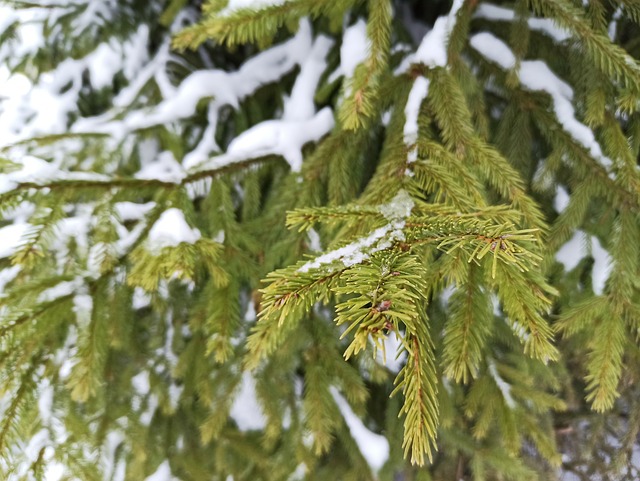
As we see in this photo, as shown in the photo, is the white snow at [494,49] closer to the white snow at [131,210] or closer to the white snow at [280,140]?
the white snow at [280,140]

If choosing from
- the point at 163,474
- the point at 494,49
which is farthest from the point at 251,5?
the point at 163,474

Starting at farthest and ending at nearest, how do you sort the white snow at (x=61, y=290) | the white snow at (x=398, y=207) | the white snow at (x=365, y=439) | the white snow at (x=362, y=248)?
the white snow at (x=365, y=439), the white snow at (x=61, y=290), the white snow at (x=398, y=207), the white snow at (x=362, y=248)

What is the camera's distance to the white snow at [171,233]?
1256 millimetres

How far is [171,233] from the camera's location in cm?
130

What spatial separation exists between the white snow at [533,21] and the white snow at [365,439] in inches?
66.8

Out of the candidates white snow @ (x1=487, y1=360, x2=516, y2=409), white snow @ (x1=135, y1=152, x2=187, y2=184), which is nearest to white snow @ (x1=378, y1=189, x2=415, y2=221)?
white snow @ (x1=487, y1=360, x2=516, y2=409)

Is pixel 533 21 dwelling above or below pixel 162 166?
above

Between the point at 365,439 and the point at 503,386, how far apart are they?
24.8 inches

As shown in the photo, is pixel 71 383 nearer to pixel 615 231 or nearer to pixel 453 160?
pixel 453 160

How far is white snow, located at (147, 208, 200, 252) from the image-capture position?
1.26m

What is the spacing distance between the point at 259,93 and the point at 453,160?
1.52 metres

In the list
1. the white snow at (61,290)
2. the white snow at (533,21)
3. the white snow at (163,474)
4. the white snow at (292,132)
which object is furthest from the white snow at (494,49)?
the white snow at (163,474)

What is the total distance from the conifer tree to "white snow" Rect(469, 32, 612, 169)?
0.4 inches

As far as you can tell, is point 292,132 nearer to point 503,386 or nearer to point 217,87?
point 217,87
